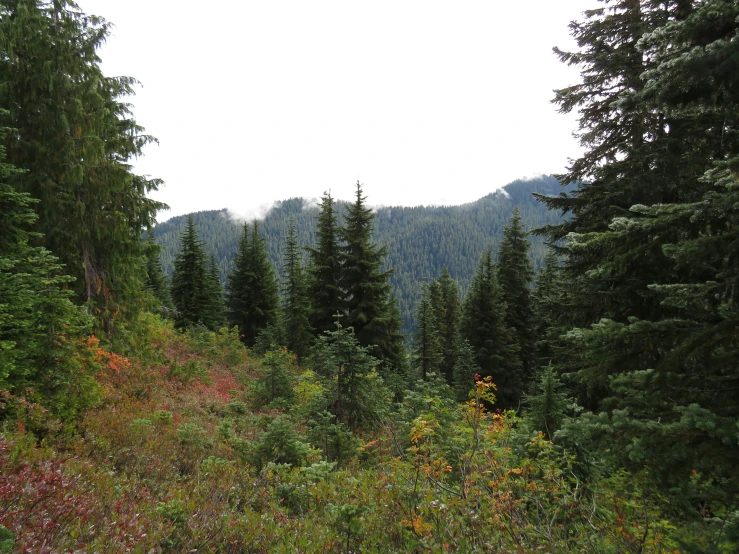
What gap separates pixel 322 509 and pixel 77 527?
344cm

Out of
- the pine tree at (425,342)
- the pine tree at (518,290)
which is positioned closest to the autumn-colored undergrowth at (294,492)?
the pine tree at (518,290)

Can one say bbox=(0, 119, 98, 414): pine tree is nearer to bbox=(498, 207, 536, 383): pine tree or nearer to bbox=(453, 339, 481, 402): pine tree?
bbox=(453, 339, 481, 402): pine tree

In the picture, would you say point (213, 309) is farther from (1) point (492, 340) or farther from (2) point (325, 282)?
(1) point (492, 340)

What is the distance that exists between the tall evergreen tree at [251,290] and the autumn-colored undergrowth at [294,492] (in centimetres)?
2296

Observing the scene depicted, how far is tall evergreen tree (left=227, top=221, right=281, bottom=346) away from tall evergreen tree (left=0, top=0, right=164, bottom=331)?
2066 centimetres

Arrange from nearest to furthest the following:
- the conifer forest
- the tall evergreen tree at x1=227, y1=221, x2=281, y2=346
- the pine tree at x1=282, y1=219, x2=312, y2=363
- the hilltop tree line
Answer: the conifer forest, the hilltop tree line, the pine tree at x1=282, y1=219, x2=312, y2=363, the tall evergreen tree at x1=227, y1=221, x2=281, y2=346

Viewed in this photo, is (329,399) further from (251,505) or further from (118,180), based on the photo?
(118,180)

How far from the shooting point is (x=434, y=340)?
31.1m

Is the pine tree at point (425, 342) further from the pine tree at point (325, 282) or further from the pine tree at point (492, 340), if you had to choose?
the pine tree at point (325, 282)

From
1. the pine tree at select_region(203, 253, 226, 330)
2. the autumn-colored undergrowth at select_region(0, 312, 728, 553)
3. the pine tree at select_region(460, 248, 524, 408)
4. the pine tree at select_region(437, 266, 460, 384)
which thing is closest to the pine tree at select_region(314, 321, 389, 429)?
the autumn-colored undergrowth at select_region(0, 312, 728, 553)

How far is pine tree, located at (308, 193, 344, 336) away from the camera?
2267 centimetres

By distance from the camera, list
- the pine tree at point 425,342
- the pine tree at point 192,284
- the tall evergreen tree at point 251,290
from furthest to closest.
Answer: the tall evergreen tree at point 251,290, the pine tree at point 192,284, the pine tree at point 425,342

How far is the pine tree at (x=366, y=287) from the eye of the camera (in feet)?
71.1

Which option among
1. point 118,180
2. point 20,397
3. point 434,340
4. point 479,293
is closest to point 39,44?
point 118,180
